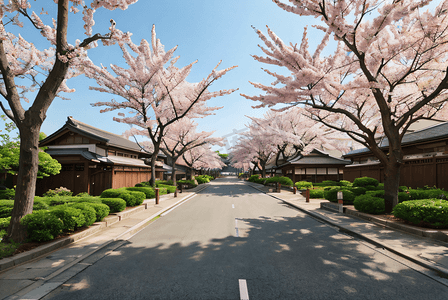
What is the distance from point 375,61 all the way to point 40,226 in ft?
48.5

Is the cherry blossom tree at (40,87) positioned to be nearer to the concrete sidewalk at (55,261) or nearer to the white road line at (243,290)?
the concrete sidewalk at (55,261)

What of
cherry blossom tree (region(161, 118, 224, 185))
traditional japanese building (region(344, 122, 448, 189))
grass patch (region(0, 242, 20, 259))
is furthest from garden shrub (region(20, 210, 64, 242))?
cherry blossom tree (region(161, 118, 224, 185))

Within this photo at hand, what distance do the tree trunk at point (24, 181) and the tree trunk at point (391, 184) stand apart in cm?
1409

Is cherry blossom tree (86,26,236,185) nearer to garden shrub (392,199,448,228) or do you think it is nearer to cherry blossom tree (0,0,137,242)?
cherry blossom tree (0,0,137,242)

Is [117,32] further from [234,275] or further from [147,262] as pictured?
[234,275]

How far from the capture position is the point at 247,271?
4875mm

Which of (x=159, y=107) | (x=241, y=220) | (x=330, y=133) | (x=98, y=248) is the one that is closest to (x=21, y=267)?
(x=98, y=248)

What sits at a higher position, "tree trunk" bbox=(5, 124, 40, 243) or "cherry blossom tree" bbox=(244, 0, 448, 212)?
"cherry blossom tree" bbox=(244, 0, 448, 212)

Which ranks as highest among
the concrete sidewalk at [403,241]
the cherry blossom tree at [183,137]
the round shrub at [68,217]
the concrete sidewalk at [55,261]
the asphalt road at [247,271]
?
the cherry blossom tree at [183,137]

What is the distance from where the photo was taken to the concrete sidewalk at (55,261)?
416 centimetres

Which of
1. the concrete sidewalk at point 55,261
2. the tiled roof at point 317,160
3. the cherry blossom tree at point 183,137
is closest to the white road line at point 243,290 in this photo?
the concrete sidewalk at point 55,261

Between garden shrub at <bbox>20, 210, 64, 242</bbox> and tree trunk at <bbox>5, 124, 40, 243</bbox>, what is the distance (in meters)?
0.15

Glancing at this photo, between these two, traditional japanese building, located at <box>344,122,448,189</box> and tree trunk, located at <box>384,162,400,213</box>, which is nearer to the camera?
tree trunk, located at <box>384,162,400,213</box>

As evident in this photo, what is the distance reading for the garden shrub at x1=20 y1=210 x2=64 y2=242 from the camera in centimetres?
614
